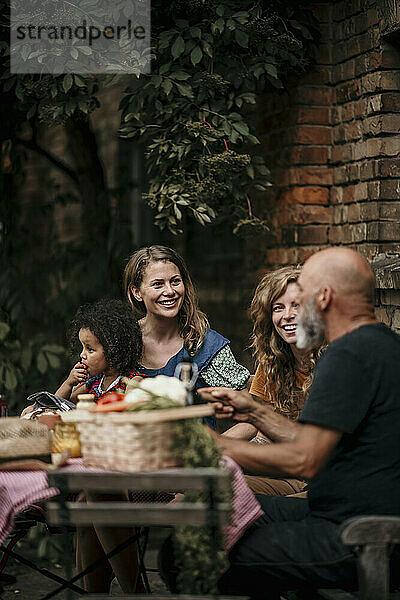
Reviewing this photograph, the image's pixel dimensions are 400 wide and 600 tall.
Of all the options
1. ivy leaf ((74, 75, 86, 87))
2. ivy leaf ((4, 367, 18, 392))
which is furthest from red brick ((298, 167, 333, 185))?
ivy leaf ((4, 367, 18, 392))

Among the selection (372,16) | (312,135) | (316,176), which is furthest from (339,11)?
(316,176)

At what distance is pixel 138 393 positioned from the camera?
2793mm

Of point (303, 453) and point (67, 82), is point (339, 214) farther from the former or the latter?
point (303, 453)

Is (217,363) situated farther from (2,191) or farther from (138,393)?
(2,191)

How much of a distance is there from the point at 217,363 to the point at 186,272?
1.53 feet

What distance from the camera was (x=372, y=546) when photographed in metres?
2.65

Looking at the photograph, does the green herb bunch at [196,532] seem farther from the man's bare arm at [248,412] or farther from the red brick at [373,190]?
the red brick at [373,190]

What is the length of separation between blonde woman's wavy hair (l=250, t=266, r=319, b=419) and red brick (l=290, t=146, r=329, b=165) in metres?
0.97

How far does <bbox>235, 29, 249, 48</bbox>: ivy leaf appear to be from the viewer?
454cm

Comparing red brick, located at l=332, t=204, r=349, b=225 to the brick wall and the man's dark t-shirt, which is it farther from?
the man's dark t-shirt

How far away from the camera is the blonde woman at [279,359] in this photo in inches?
154

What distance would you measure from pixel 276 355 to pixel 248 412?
42.1 inches

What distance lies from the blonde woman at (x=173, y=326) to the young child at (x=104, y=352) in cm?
13

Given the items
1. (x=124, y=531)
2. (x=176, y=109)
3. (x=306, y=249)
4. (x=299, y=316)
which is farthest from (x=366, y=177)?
(x=124, y=531)
